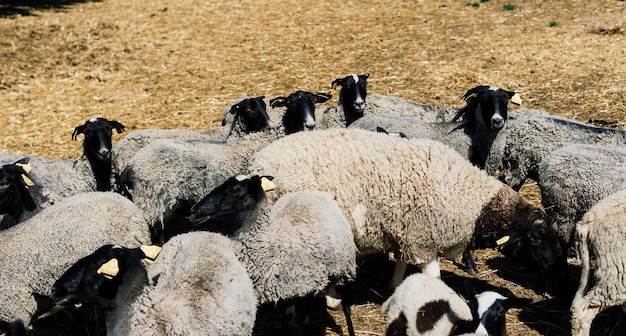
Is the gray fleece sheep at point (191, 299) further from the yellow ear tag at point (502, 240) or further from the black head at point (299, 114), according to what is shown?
the black head at point (299, 114)

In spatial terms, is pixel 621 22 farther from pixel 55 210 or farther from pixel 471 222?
pixel 55 210

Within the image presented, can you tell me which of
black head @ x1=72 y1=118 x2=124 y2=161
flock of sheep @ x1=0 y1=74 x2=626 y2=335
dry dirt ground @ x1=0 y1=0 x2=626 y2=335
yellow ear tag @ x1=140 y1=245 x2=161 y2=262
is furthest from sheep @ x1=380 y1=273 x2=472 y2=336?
black head @ x1=72 y1=118 x2=124 y2=161

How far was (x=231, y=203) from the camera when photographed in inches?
221

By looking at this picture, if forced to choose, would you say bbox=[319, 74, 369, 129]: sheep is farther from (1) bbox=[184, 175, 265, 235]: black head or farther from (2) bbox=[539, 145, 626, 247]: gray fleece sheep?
(1) bbox=[184, 175, 265, 235]: black head

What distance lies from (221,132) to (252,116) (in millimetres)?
644

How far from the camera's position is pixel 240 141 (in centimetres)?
768

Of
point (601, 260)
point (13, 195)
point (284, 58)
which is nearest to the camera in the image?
point (601, 260)

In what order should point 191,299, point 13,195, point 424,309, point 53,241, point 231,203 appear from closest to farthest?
1. point 191,299
2. point 424,309
3. point 231,203
4. point 53,241
5. point 13,195

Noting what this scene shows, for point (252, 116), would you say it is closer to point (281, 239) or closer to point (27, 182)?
point (27, 182)

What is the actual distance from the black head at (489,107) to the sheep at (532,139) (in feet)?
0.99

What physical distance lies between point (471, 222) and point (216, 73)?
26.9ft

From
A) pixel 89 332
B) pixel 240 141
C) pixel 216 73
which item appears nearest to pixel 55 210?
pixel 89 332

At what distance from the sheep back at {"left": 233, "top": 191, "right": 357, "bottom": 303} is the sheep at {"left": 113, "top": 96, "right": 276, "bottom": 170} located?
2.85m

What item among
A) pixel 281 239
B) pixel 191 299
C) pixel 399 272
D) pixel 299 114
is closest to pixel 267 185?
pixel 281 239
